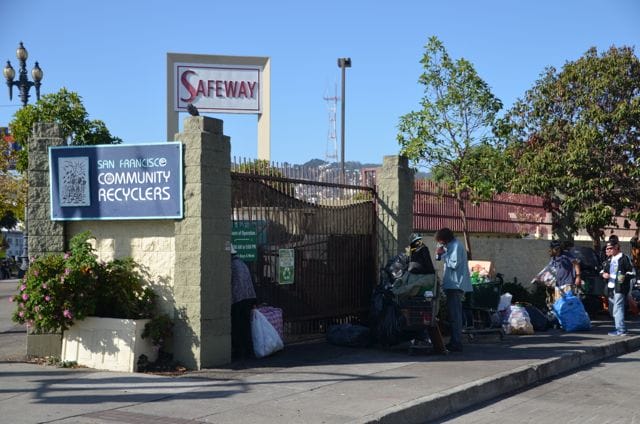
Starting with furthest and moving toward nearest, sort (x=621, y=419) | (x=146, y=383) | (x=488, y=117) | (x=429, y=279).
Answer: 1. (x=488, y=117)
2. (x=429, y=279)
3. (x=146, y=383)
4. (x=621, y=419)

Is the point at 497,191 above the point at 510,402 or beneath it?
above

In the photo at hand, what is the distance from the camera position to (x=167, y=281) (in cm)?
994

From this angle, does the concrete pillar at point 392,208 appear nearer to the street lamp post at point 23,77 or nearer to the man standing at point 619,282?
the man standing at point 619,282

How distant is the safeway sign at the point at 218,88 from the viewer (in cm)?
2627

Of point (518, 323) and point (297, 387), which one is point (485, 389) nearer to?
point (297, 387)

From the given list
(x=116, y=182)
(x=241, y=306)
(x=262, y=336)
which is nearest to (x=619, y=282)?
(x=262, y=336)

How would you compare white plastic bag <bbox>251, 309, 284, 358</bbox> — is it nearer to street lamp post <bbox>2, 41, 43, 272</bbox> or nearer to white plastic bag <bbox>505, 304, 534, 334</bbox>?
white plastic bag <bbox>505, 304, 534, 334</bbox>

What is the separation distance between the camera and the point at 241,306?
33.9 feet

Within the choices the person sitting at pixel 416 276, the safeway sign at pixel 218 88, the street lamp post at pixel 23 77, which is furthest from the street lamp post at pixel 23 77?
the person sitting at pixel 416 276

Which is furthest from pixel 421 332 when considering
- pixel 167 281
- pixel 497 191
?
pixel 497 191

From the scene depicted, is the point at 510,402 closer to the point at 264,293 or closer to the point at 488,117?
the point at 264,293

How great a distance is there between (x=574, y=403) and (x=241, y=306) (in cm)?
430

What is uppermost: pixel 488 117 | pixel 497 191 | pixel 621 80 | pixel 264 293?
pixel 621 80

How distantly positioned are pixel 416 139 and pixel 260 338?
738 centimetres
